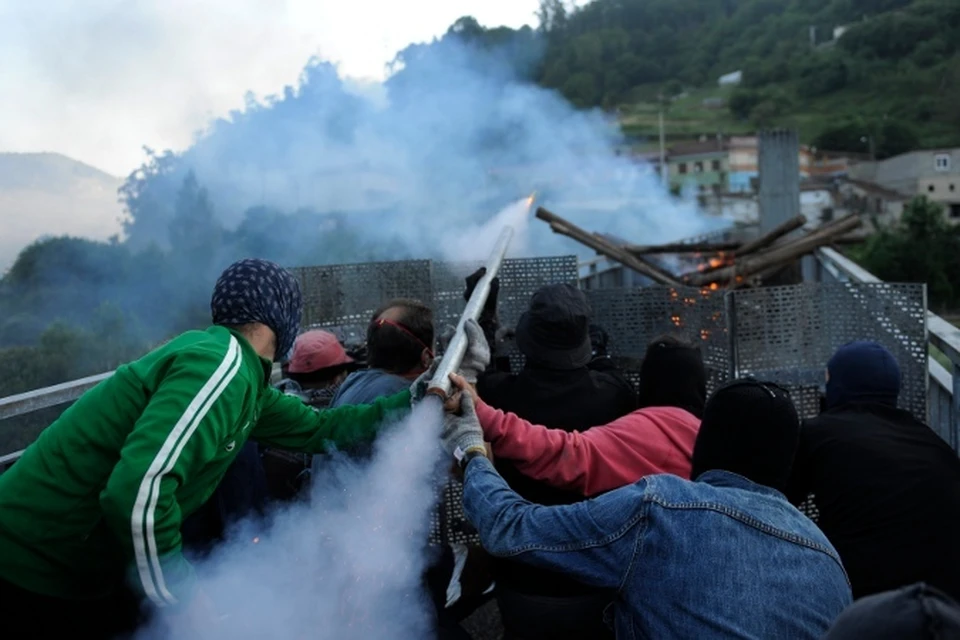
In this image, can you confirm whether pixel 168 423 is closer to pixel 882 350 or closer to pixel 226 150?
pixel 882 350

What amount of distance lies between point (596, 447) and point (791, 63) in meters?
111

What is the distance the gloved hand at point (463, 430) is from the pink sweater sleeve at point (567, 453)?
101 millimetres

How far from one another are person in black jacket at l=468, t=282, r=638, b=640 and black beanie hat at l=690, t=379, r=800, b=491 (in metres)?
0.91

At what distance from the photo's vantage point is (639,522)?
66.7 inches

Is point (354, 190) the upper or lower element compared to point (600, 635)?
upper

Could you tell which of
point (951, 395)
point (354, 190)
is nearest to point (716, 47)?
point (354, 190)

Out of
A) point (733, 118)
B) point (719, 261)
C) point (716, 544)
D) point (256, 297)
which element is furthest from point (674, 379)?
point (733, 118)

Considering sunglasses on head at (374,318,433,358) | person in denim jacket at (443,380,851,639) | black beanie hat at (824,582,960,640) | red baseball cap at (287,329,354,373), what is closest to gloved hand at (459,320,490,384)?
sunglasses on head at (374,318,433,358)

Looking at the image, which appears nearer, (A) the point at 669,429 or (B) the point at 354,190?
A: (A) the point at 669,429

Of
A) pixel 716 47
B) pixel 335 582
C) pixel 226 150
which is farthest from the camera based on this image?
pixel 716 47

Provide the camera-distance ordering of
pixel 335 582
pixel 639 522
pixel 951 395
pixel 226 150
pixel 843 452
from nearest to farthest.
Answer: pixel 639 522
pixel 335 582
pixel 843 452
pixel 951 395
pixel 226 150

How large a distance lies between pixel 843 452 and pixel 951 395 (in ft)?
4.36

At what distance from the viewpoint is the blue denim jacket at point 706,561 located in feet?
5.39

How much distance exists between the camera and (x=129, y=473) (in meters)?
1.76
